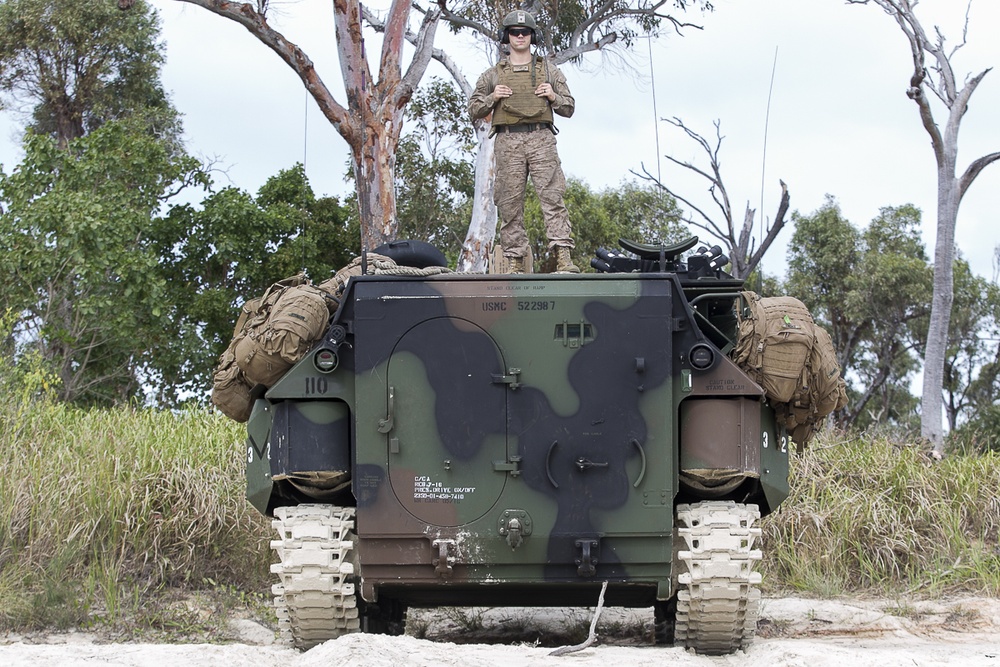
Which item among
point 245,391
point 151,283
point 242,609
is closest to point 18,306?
point 151,283

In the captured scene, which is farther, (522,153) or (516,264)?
(522,153)

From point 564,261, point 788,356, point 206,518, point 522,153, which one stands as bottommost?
point 206,518

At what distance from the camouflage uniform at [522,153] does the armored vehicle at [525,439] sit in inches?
85.3

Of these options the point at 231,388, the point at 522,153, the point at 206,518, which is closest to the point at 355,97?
the point at 206,518

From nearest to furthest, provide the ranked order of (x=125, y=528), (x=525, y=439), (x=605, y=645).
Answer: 1. (x=525, y=439)
2. (x=605, y=645)
3. (x=125, y=528)

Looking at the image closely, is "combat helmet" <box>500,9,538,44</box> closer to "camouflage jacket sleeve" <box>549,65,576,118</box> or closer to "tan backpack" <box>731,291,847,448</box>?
"camouflage jacket sleeve" <box>549,65,576,118</box>

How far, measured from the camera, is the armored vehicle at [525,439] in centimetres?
728

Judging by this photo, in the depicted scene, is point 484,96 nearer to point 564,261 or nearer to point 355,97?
point 564,261

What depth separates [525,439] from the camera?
7.29 m

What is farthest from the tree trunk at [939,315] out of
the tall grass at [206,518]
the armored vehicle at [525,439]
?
the armored vehicle at [525,439]

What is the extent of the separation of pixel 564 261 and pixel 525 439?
2067 mm

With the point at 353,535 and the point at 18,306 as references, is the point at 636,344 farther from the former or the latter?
the point at 18,306

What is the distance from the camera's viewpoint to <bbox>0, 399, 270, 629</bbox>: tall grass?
9711mm

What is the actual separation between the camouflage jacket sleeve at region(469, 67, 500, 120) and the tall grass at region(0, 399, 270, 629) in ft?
11.8
